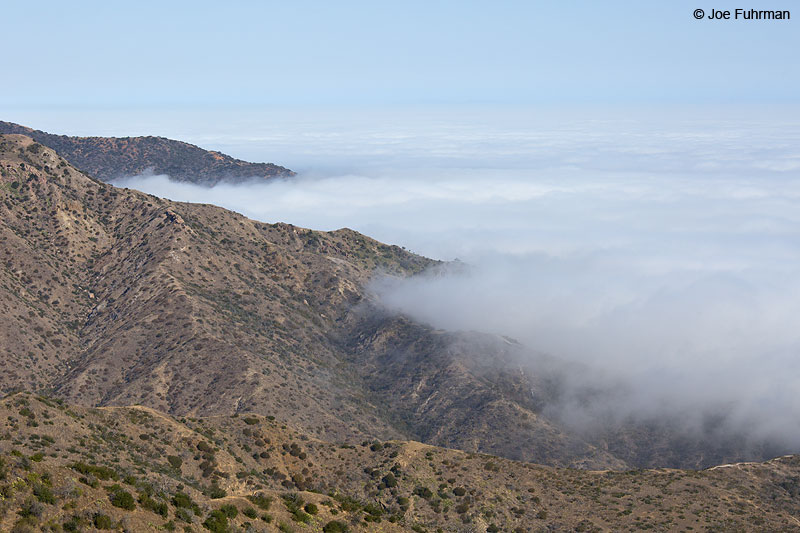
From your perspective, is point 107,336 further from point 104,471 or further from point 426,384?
point 104,471

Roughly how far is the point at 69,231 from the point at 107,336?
44.3 metres

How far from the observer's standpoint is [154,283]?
170 m

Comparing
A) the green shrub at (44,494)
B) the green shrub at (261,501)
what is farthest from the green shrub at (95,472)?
the green shrub at (261,501)

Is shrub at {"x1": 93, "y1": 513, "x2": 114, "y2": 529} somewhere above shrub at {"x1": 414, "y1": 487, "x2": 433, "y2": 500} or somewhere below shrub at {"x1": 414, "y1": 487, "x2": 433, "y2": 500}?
above

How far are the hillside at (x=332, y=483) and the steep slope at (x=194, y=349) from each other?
47.0 meters

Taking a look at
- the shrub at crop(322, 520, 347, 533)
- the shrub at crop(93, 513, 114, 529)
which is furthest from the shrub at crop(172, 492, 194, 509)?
the shrub at crop(322, 520, 347, 533)

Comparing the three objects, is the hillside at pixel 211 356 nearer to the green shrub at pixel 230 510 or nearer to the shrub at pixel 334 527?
the shrub at pixel 334 527

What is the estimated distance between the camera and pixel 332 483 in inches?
3295

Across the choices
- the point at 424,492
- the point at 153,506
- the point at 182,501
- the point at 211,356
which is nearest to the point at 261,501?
the point at 182,501

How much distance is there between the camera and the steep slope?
13912 cm

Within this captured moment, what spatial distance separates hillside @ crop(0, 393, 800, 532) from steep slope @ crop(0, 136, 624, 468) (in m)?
47.0

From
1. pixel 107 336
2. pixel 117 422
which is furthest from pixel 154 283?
pixel 117 422

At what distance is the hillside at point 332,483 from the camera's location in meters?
46.5

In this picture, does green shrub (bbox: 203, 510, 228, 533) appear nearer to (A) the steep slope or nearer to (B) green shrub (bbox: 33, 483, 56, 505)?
(B) green shrub (bbox: 33, 483, 56, 505)
